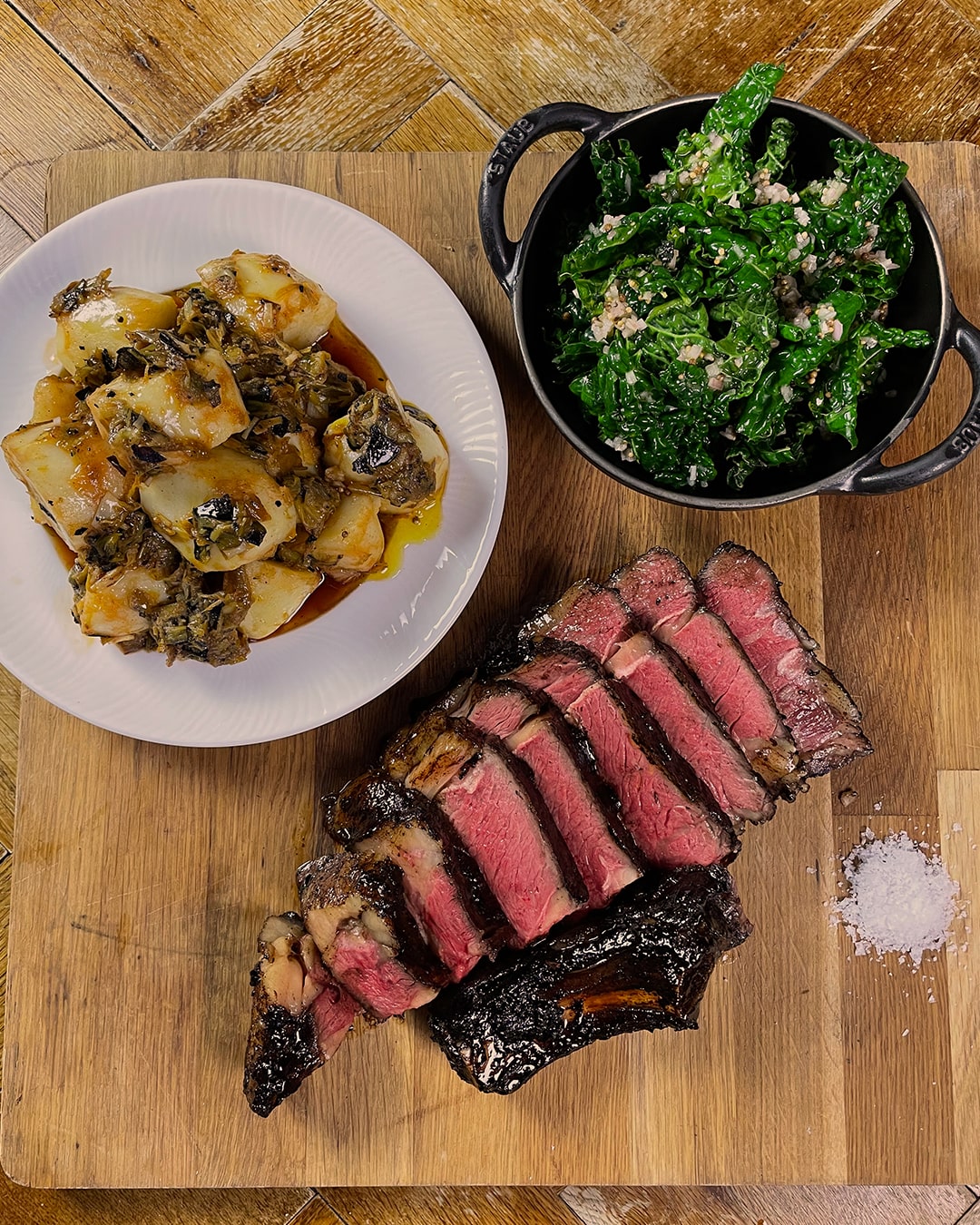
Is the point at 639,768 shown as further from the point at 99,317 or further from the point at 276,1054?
the point at 99,317

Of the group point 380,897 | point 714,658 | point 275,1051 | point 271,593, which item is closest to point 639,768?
point 714,658

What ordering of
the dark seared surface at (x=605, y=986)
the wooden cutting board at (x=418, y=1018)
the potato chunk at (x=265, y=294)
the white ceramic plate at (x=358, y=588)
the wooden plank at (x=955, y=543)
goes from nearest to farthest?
1. the potato chunk at (x=265, y=294)
2. the dark seared surface at (x=605, y=986)
3. the white ceramic plate at (x=358, y=588)
4. the wooden cutting board at (x=418, y=1018)
5. the wooden plank at (x=955, y=543)

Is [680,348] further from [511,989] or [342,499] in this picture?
[511,989]

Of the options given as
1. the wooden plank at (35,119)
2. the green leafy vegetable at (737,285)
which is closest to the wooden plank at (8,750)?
the wooden plank at (35,119)

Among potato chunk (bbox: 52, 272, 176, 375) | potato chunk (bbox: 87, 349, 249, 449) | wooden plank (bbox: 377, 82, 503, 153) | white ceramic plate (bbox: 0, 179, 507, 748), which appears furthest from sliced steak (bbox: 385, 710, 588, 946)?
wooden plank (bbox: 377, 82, 503, 153)

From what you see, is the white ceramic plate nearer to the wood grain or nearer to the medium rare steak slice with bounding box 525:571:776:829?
the medium rare steak slice with bounding box 525:571:776:829

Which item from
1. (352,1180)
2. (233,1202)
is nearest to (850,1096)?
(352,1180)

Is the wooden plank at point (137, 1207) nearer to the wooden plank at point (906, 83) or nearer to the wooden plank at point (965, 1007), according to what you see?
the wooden plank at point (965, 1007)
